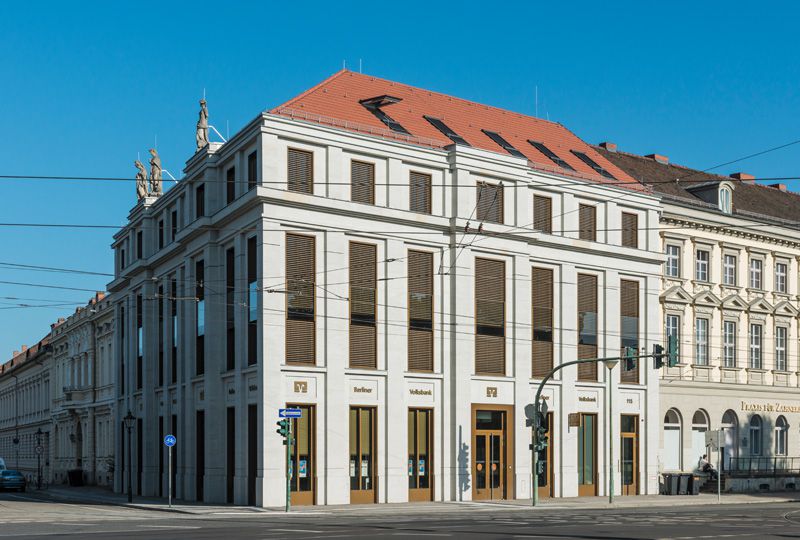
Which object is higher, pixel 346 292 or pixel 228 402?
pixel 346 292

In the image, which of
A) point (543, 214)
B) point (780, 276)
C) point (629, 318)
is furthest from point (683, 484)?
point (780, 276)

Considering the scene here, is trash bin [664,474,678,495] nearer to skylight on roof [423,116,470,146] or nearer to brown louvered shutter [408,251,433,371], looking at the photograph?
brown louvered shutter [408,251,433,371]

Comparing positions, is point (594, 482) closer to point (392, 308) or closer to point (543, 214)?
point (543, 214)

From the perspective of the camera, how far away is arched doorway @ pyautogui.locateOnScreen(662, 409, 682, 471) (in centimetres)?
5462

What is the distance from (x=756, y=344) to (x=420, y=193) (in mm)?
23128

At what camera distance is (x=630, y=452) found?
5088cm

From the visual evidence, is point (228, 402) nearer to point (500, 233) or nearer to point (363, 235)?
point (363, 235)

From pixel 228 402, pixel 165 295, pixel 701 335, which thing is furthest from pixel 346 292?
pixel 701 335

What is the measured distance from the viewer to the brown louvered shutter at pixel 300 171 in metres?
42.0

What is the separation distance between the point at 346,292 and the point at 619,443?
597 inches

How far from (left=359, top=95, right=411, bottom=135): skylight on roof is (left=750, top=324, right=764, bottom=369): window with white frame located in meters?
22.9

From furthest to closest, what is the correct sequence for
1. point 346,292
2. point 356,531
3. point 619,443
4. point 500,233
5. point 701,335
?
point 701,335 → point 619,443 → point 500,233 → point 346,292 → point 356,531

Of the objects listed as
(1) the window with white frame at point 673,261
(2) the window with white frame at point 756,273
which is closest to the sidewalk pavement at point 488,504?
(1) the window with white frame at point 673,261

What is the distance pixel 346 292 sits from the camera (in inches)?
1690
